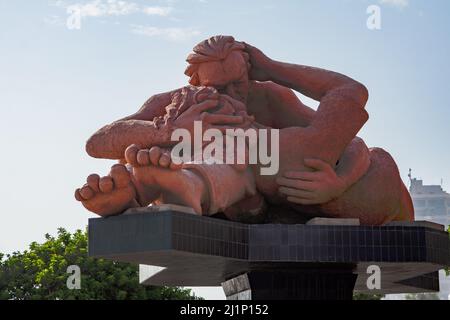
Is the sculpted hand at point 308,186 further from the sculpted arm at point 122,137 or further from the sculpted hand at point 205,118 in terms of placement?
the sculpted arm at point 122,137

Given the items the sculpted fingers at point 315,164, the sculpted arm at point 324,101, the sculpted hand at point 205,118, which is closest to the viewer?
the sculpted hand at point 205,118

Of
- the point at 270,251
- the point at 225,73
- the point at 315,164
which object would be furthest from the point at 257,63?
the point at 270,251

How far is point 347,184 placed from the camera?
43.7 feet

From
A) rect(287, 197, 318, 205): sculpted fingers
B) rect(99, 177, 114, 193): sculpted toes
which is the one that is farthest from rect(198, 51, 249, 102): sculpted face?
rect(99, 177, 114, 193): sculpted toes

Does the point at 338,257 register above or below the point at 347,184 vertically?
below

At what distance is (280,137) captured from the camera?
1319cm

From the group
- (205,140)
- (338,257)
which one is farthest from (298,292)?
(205,140)

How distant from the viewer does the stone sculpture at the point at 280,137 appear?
42.3 feet

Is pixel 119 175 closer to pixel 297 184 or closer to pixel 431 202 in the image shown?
pixel 297 184

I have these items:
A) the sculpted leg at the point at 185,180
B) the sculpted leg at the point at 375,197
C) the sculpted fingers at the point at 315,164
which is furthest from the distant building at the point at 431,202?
the sculpted leg at the point at 185,180

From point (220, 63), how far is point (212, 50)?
0.69 ft

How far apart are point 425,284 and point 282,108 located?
381 centimetres

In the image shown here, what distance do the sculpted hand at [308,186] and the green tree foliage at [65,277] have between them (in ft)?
38.4

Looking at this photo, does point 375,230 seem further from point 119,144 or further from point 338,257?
point 119,144
